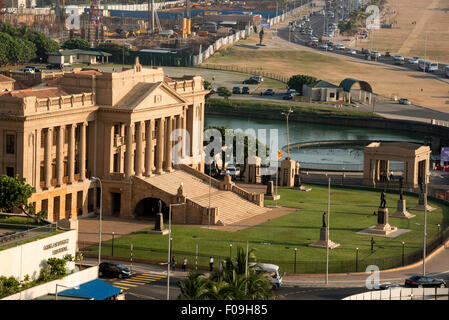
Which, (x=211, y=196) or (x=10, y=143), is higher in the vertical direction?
(x=10, y=143)

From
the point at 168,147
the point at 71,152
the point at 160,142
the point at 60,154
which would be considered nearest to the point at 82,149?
the point at 71,152

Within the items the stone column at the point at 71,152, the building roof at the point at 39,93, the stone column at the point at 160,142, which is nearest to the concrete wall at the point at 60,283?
the building roof at the point at 39,93

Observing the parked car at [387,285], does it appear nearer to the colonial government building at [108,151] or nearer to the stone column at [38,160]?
the colonial government building at [108,151]

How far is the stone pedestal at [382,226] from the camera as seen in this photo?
123 meters

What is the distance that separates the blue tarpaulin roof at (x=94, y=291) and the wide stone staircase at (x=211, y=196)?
144 ft

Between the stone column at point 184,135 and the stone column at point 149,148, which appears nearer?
the stone column at point 149,148

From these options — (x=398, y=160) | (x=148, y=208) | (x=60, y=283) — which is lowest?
(x=148, y=208)

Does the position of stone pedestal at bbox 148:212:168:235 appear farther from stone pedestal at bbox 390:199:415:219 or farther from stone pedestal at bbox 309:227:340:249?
stone pedestal at bbox 390:199:415:219

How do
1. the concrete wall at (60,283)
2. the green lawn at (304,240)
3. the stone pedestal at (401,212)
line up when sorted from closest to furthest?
1. the concrete wall at (60,283)
2. the green lawn at (304,240)
3. the stone pedestal at (401,212)

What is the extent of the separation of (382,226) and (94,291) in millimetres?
49309

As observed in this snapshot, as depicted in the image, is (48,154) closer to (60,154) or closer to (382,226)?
(60,154)

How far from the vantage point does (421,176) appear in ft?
522

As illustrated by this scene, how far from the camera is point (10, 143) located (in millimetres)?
119688

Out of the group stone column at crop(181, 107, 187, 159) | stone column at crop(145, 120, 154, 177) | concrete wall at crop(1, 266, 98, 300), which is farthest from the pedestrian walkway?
stone column at crop(181, 107, 187, 159)
